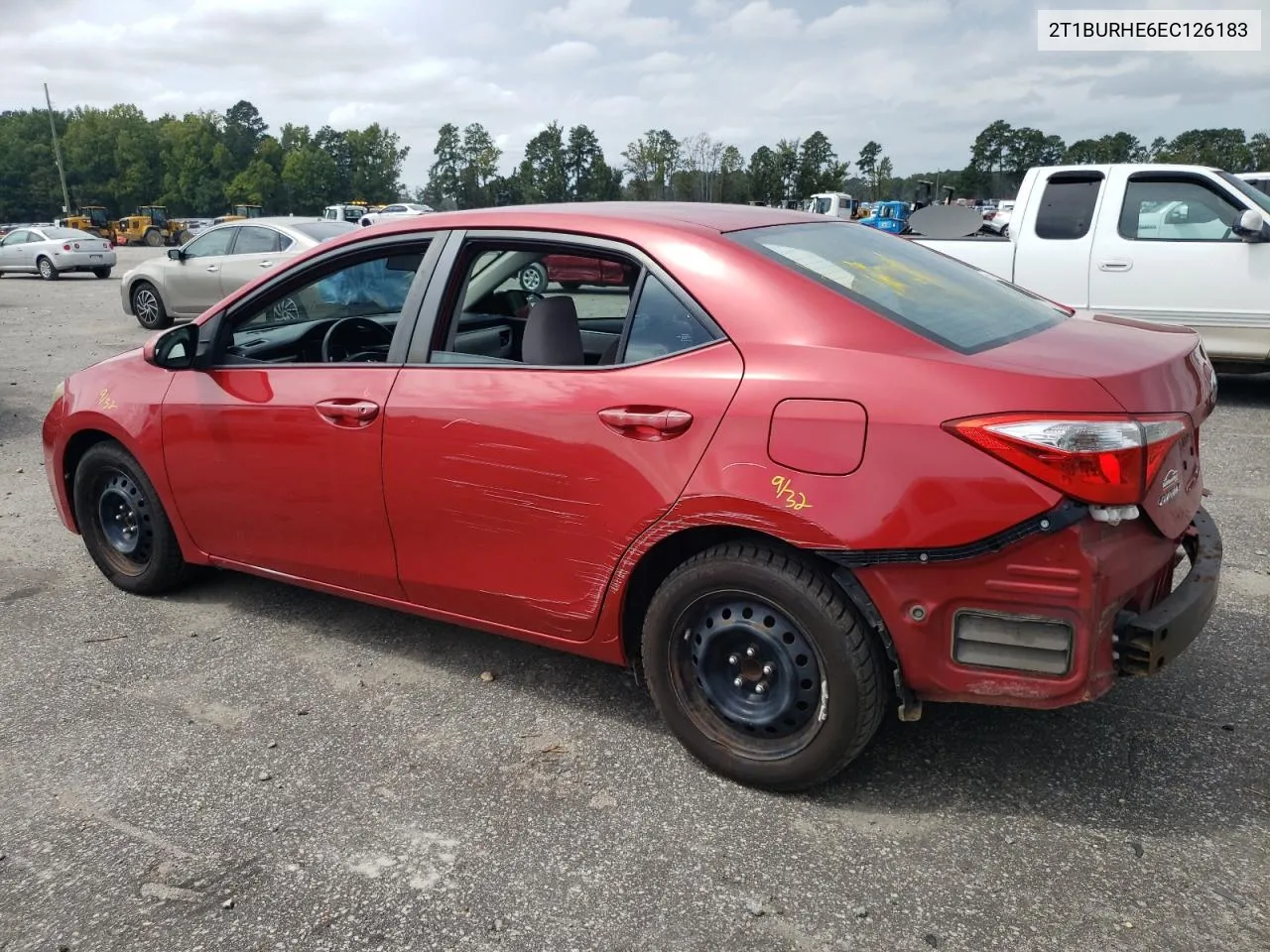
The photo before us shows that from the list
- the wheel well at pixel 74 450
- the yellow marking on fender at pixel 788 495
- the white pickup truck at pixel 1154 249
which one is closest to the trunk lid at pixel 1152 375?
the yellow marking on fender at pixel 788 495

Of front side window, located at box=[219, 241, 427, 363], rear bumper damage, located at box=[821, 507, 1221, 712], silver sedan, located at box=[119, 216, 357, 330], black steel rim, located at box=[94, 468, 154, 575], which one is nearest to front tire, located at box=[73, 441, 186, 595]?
black steel rim, located at box=[94, 468, 154, 575]

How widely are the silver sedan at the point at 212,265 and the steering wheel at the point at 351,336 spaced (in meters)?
8.39

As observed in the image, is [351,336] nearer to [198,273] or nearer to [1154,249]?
[1154,249]

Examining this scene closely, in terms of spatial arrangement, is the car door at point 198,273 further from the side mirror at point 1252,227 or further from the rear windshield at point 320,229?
the side mirror at point 1252,227

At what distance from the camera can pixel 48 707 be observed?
337 centimetres

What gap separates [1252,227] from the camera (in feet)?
23.7

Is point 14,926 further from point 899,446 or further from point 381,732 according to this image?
point 899,446

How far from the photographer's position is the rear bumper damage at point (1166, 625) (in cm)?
237

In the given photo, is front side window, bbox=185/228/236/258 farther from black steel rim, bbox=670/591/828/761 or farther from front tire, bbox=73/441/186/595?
black steel rim, bbox=670/591/828/761

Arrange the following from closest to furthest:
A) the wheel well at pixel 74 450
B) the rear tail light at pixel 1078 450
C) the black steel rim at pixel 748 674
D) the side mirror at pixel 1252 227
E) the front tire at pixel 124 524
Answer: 1. the rear tail light at pixel 1078 450
2. the black steel rim at pixel 748 674
3. the front tire at pixel 124 524
4. the wheel well at pixel 74 450
5. the side mirror at pixel 1252 227

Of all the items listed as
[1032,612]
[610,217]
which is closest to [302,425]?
[610,217]

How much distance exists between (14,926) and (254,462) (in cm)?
168

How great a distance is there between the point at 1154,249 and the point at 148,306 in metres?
12.5

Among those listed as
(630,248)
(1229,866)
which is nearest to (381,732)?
(630,248)
